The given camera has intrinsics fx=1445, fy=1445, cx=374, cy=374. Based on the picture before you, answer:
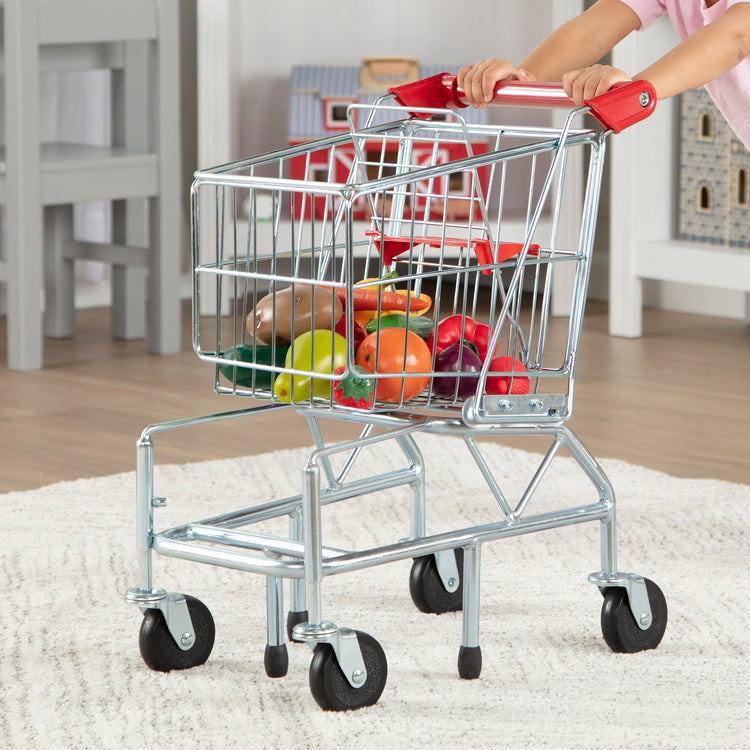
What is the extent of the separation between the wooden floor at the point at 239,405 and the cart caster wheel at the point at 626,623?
0.89 meters

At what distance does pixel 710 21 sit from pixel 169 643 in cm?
97

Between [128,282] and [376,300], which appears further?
[128,282]

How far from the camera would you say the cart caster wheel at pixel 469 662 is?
1.54 m

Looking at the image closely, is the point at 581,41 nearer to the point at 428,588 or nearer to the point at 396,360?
the point at 396,360

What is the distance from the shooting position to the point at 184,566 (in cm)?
198

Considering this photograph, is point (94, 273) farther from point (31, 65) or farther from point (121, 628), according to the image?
point (121, 628)

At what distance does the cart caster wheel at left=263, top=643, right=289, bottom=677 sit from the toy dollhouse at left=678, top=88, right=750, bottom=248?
7.99 ft

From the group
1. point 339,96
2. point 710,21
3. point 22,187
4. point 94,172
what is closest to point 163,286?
point 94,172

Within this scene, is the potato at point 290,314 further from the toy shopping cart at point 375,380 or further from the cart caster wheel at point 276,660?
the cart caster wheel at point 276,660

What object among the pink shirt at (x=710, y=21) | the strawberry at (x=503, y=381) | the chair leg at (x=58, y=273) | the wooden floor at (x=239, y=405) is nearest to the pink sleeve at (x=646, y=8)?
the pink shirt at (x=710, y=21)

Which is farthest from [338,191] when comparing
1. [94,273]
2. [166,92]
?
[94,273]

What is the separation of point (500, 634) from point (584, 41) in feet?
2.39

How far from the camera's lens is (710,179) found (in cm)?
376

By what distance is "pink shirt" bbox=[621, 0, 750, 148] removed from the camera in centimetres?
176
